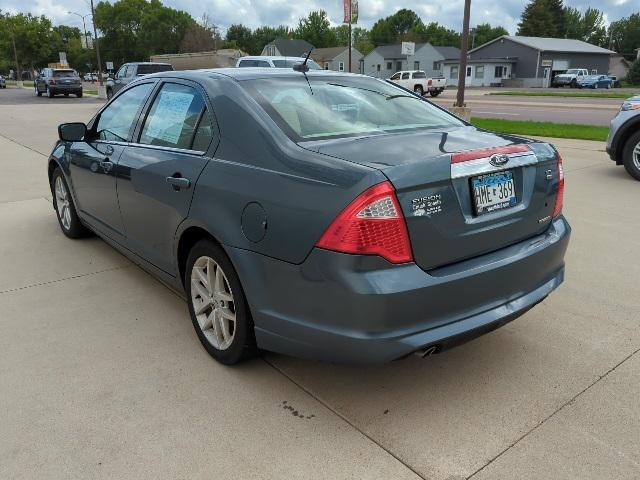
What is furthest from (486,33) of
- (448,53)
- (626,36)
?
(448,53)

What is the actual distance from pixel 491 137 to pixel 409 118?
1.82 feet

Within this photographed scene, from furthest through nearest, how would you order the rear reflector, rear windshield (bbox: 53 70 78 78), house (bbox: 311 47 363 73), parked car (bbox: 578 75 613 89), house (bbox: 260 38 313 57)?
house (bbox: 311 47 363 73) < house (bbox: 260 38 313 57) < parked car (bbox: 578 75 613 89) < rear windshield (bbox: 53 70 78 78) < the rear reflector

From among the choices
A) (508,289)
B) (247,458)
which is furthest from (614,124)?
(247,458)

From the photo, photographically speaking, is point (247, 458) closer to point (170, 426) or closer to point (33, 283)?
point (170, 426)

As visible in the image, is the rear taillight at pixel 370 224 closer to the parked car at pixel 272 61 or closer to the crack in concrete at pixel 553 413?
the crack in concrete at pixel 553 413

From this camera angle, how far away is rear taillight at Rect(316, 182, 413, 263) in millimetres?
2248

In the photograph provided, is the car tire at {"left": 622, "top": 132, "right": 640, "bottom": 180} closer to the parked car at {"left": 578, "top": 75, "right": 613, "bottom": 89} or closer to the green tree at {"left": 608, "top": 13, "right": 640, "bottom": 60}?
the parked car at {"left": 578, "top": 75, "right": 613, "bottom": 89}

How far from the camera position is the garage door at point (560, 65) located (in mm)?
65125

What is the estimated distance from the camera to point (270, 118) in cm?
282

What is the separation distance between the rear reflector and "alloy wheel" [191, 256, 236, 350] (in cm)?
128

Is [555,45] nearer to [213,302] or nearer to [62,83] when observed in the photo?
[62,83]

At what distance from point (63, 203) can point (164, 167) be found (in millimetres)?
2719

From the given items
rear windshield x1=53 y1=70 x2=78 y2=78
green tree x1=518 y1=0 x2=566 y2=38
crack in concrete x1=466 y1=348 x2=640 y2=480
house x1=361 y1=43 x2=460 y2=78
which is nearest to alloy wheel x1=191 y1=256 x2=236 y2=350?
crack in concrete x1=466 y1=348 x2=640 y2=480

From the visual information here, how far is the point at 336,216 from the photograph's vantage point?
7.46 feet
